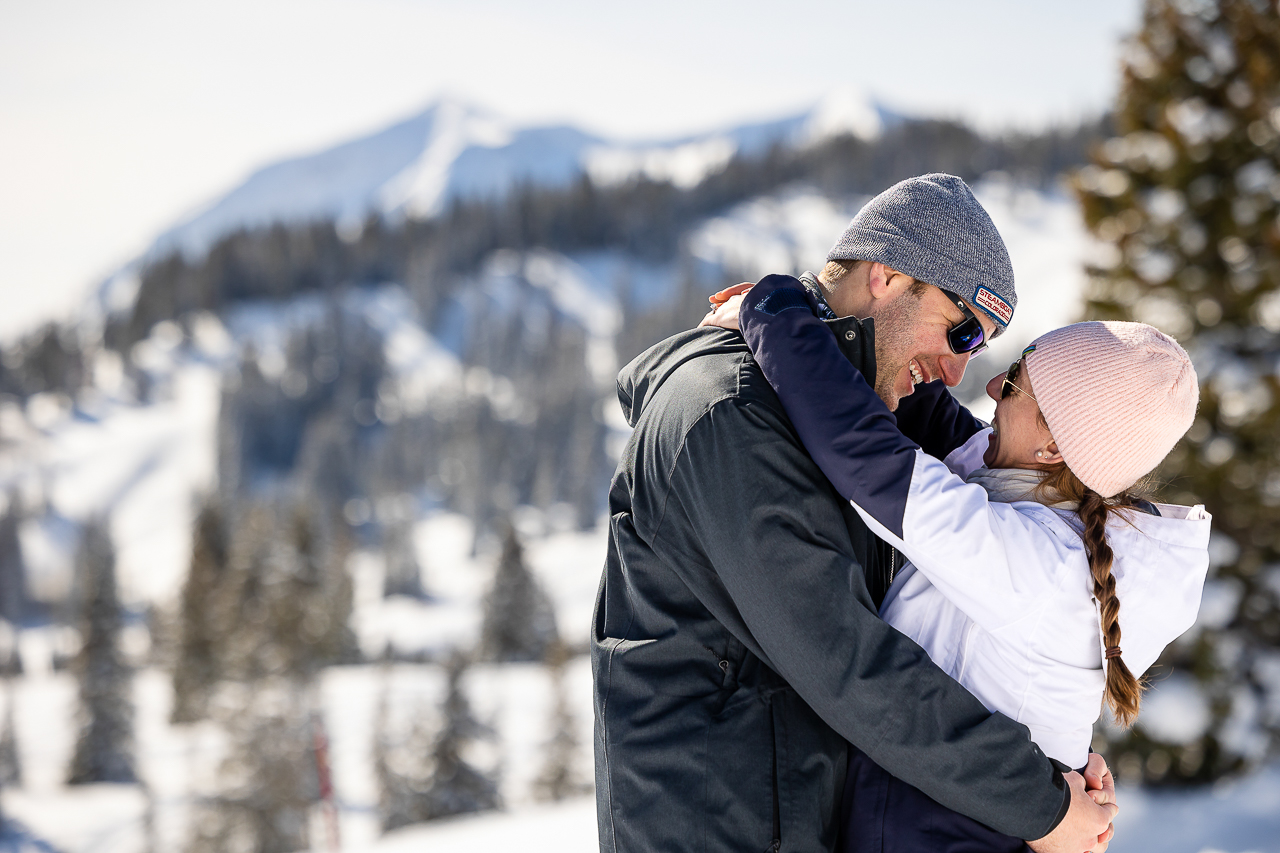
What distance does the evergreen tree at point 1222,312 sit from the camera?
731cm

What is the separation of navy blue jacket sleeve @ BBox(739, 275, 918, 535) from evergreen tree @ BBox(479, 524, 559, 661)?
4564 centimetres

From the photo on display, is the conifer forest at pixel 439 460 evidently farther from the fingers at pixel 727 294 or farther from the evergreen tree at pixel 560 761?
the fingers at pixel 727 294

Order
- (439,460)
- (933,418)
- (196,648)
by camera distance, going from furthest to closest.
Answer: (439,460)
(196,648)
(933,418)

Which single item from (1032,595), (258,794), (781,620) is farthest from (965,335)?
(258,794)

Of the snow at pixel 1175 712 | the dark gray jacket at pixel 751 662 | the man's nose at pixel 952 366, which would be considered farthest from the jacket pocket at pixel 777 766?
the snow at pixel 1175 712

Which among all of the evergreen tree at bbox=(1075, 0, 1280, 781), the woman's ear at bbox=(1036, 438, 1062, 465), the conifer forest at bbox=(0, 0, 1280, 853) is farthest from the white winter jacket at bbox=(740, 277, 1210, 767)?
the evergreen tree at bbox=(1075, 0, 1280, 781)

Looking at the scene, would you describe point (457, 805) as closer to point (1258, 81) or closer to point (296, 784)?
point (296, 784)

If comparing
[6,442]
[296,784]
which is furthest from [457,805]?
[6,442]

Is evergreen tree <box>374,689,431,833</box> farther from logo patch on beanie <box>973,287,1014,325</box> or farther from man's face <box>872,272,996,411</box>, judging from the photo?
logo patch on beanie <box>973,287,1014,325</box>

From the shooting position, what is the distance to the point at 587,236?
5187 inches

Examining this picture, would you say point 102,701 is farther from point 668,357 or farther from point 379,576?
point 668,357

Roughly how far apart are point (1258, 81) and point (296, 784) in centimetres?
2842

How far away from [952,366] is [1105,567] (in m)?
0.62

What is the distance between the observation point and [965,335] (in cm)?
226
